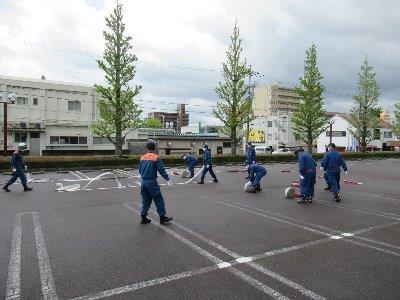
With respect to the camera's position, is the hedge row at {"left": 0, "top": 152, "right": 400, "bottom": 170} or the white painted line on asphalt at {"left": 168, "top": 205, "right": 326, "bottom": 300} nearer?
the white painted line on asphalt at {"left": 168, "top": 205, "right": 326, "bottom": 300}

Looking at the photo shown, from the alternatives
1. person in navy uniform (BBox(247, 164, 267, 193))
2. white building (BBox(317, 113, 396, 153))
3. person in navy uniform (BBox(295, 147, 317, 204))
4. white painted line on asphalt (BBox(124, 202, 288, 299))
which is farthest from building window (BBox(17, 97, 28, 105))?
white building (BBox(317, 113, 396, 153))

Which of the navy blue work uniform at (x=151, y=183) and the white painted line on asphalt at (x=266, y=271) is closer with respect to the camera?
the white painted line on asphalt at (x=266, y=271)

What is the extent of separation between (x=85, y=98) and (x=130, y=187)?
2791cm

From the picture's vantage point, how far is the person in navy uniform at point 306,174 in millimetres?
9875

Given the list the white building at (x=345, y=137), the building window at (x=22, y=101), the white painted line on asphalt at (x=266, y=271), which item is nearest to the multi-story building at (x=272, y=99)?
the white building at (x=345, y=137)

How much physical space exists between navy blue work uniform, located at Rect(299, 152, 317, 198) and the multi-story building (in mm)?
86804

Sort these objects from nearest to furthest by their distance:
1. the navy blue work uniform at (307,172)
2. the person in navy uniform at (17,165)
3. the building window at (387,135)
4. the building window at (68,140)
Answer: the navy blue work uniform at (307,172), the person in navy uniform at (17,165), the building window at (68,140), the building window at (387,135)

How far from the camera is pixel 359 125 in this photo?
44.0m

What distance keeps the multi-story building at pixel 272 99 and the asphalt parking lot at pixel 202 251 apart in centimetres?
8901

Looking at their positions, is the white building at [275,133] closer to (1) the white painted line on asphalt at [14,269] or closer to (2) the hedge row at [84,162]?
(2) the hedge row at [84,162]

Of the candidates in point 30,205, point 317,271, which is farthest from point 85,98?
point 317,271

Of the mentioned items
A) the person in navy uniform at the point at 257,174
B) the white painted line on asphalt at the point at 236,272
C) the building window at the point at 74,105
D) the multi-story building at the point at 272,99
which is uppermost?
the multi-story building at the point at 272,99

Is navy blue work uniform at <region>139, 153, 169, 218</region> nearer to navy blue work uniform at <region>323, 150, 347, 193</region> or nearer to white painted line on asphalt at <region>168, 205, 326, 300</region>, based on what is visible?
white painted line on asphalt at <region>168, 205, 326, 300</region>

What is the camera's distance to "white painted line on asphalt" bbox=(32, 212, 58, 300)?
12.8ft
